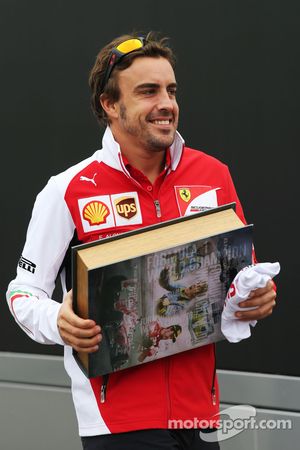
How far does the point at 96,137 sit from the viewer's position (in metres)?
3.49

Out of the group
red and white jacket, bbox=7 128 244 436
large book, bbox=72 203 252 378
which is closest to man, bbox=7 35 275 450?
red and white jacket, bbox=7 128 244 436

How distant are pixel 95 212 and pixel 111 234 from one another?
8 centimetres

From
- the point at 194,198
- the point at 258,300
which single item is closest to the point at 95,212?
the point at 194,198

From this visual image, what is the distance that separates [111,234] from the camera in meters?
2.39

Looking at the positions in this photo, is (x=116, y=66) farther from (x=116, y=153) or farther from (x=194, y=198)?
Answer: (x=194, y=198)

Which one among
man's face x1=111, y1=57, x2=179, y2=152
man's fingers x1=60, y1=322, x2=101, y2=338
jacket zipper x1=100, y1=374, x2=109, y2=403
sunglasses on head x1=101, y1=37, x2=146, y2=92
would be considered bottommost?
jacket zipper x1=100, y1=374, x2=109, y2=403

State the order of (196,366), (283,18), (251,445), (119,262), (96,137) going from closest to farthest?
1. (119,262)
2. (196,366)
3. (283,18)
4. (251,445)
5. (96,137)

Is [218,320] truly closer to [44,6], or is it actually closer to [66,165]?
[66,165]

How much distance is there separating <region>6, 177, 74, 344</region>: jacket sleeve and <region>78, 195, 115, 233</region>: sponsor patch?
44 mm

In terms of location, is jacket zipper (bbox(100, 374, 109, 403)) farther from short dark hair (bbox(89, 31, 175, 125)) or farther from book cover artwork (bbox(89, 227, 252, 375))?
short dark hair (bbox(89, 31, 175, 125))

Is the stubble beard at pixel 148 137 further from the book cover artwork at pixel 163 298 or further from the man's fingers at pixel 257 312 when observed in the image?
the man's fingers at pixel 257 312

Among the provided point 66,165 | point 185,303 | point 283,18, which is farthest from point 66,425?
point 283,18

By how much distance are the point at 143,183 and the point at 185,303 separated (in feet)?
1.42

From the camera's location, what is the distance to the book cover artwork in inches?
81.6
